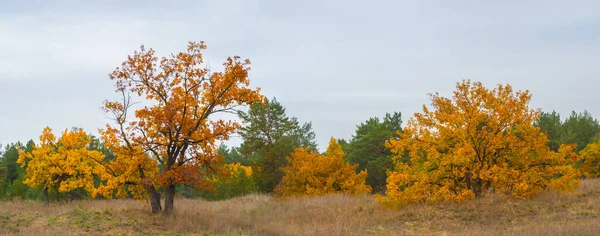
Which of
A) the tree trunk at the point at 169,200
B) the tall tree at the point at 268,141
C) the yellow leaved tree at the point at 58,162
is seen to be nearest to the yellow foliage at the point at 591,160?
the tall tree at the point at 268,141

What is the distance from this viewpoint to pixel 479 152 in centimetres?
2269

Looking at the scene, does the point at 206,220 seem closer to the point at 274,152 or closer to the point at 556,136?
the point at 274,152

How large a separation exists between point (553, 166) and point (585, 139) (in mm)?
40359

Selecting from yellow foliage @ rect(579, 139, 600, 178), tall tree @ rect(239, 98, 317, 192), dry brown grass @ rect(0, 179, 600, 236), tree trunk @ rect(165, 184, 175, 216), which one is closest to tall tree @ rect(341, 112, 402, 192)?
tall tree @ rect(239, 98, 317, 192)

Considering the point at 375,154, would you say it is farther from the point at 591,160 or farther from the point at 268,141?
the point at 591,160

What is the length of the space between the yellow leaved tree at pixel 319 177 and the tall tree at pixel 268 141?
7.62 m

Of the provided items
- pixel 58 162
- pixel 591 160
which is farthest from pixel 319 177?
pixel 591 160

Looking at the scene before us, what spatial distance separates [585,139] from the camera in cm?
5662

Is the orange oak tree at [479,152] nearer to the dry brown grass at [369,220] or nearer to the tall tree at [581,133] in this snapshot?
the dry brown grass at [369,220]

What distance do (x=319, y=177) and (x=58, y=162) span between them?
1849 cm

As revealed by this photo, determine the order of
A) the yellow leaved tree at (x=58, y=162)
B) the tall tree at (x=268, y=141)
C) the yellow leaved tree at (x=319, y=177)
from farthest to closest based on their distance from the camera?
the tall tree at (x=268, y=141), the yellow leaved tree at (x=319, y=177), the yellow leaved tree at (x=58, y=162)

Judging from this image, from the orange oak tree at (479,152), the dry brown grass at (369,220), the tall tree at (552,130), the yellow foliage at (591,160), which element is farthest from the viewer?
the tall tree at (552,130)

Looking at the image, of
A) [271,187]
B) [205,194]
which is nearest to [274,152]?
[271,187]

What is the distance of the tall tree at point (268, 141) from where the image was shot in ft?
150
